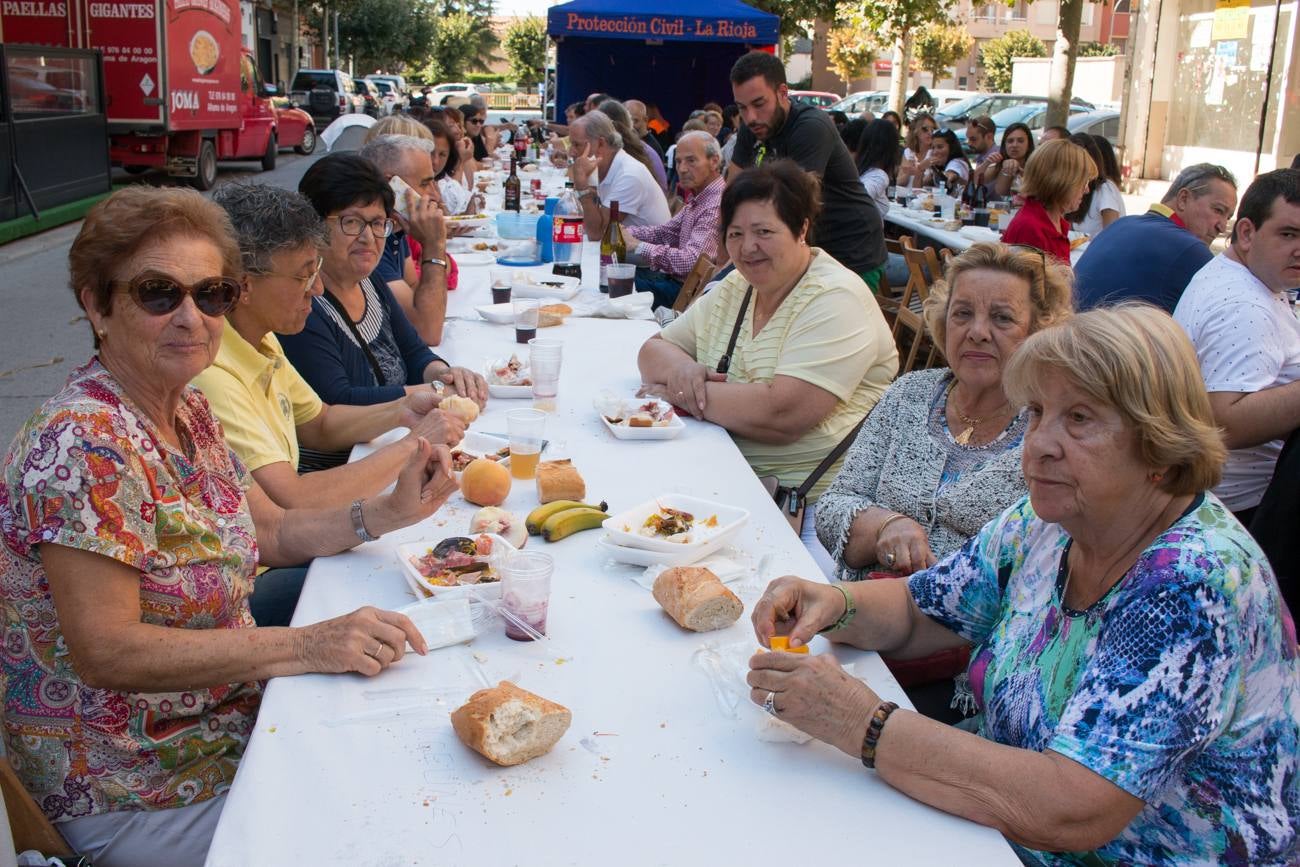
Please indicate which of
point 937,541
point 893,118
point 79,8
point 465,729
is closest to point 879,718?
point 465,729

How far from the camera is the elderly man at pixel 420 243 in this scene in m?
4.62

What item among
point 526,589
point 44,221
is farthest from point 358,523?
point 44,221

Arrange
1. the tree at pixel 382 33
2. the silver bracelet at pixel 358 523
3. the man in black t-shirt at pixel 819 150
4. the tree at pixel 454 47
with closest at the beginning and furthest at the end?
the silver bracelet at pixel 358 523 < the man in black t-shirt at pixel 819 150 < the tree at pixel 382 33 < the tree at pixel 454 47

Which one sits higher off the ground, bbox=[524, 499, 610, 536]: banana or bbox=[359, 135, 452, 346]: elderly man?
bbox=[359, 135, 452, 346]: elderly man

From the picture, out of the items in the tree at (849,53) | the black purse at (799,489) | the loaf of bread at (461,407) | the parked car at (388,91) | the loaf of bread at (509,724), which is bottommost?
the black purse at (799,489)

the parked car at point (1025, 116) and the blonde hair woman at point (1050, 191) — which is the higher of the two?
the parked car at point (1025, 116)

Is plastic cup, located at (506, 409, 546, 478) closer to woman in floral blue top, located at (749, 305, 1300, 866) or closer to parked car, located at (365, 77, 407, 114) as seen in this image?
Result: woman in floral blue top, located at (749, 305, 1300, 866)

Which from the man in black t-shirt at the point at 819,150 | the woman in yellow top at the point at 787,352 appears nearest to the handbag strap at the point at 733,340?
the woman in yellow top at the point at 787,352

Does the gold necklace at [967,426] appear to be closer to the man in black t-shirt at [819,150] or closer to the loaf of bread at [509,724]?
the loaf of bread at [509,724]

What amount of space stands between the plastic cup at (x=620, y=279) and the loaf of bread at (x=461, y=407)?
247 centimetres

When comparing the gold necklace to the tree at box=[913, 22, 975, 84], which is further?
the tree at box=[913, 22, 975, 84]

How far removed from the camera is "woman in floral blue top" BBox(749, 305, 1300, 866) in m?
1.57

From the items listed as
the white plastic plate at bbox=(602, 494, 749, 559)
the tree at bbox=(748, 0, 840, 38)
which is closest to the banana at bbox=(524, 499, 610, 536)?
the white plastic plate at bbox=(602, 494, 749, 559)

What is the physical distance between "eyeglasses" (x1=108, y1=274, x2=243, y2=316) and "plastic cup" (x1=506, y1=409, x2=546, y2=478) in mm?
1009
